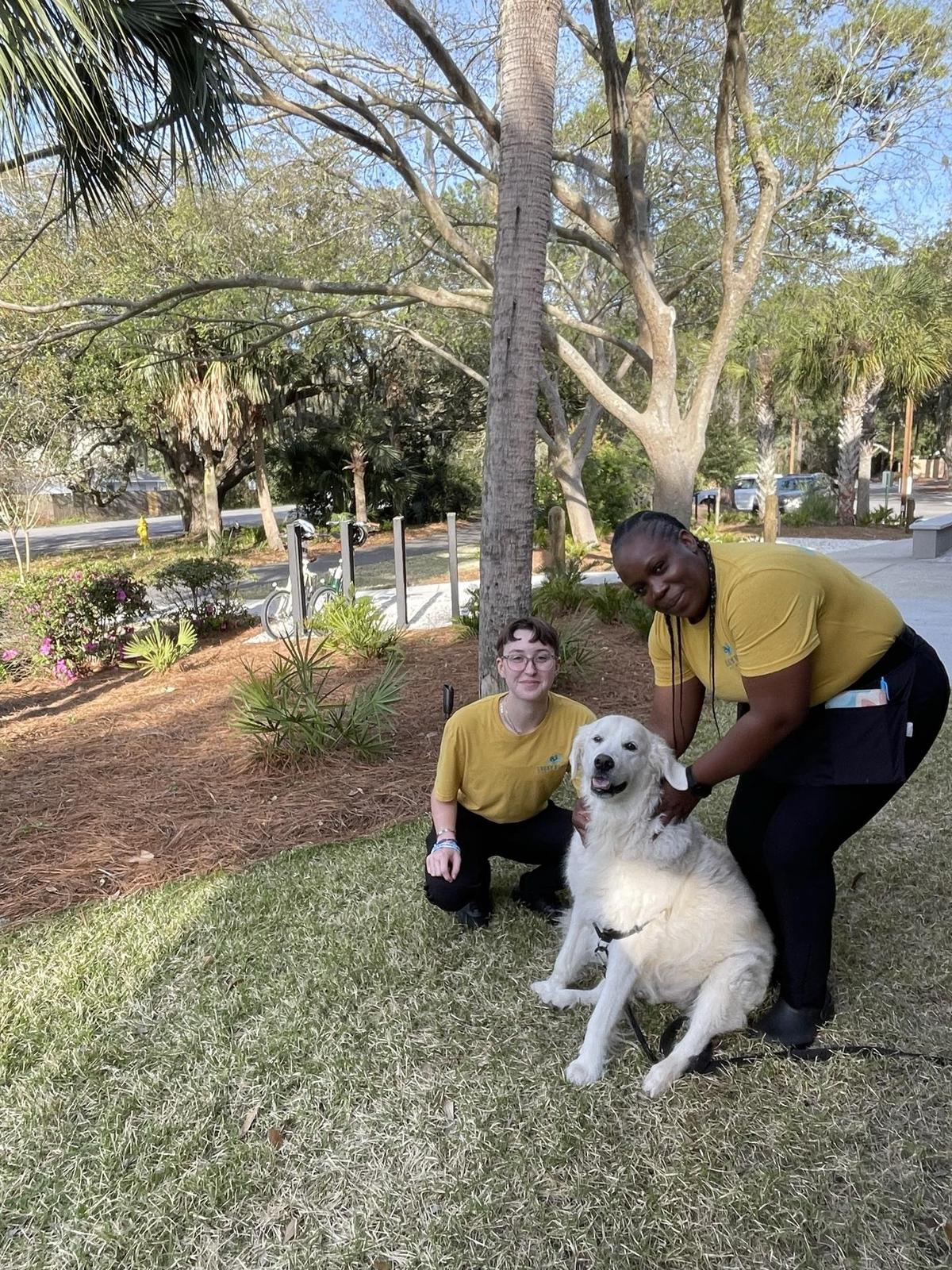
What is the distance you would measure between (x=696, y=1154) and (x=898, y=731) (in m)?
1.31

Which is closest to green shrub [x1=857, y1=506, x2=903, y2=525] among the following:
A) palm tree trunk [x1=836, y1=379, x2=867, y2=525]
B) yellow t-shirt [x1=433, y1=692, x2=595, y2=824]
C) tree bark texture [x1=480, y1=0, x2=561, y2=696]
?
palm tree trunk [x1=836, y1=379, x2=867, y2=525]

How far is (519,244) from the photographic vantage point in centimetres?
482

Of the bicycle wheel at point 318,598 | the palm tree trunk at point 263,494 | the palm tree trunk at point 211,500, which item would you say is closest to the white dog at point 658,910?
the bicycle wheel at point 318,598

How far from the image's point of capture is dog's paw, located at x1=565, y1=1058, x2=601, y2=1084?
2.52 meters

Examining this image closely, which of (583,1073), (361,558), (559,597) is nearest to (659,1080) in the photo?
(583,1073)

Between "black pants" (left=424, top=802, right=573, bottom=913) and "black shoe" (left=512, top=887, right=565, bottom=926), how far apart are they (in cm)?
2

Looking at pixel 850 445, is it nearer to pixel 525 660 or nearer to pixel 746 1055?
pixel 525 660

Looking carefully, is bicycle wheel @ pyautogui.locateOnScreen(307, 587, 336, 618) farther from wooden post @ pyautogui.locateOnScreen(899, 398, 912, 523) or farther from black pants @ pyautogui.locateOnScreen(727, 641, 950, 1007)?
wooden post @ pyautogui.locateOnScreen(899, 398, 912, 523)

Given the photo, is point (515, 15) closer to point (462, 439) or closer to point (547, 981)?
A: point (547, 981)

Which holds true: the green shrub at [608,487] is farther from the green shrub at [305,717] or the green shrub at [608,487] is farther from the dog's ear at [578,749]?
the dog's ear at [578,749]

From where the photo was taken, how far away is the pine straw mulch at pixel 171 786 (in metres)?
4.22

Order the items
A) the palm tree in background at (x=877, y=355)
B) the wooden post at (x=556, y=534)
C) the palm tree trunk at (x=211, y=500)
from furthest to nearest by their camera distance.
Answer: the palm tree trunk at (x=211, y=500), the palm tree in background at (x=877, y=355), the wooden post at (x=556, y=534)

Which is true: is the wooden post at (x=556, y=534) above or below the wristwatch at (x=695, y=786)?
above

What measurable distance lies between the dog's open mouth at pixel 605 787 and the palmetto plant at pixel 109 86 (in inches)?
180
